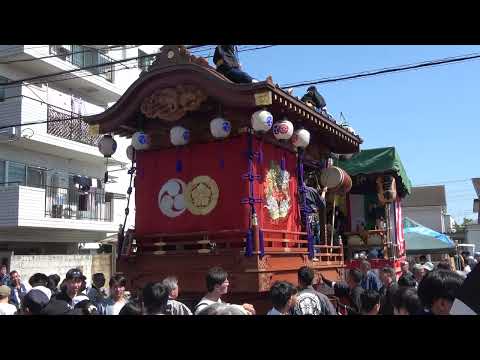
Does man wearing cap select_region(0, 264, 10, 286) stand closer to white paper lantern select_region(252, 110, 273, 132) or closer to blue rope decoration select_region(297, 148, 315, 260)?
blue rope decoration select_region(297, 148, 315, 260)

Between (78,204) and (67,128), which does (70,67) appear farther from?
(78,204)

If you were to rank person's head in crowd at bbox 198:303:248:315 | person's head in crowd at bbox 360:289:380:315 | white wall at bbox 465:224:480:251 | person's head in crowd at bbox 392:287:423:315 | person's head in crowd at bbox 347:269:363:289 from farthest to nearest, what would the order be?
white wall at bbox 465:224:480:251, person's head in crowd at bbox 347:269:363:289, person's head in crowd at bbox 360:289:380:315, person's head in crowd at bbox 392:287:423:315, person's head in crowd at bbox 198:303:248:315

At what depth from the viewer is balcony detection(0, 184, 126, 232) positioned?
57.6ft

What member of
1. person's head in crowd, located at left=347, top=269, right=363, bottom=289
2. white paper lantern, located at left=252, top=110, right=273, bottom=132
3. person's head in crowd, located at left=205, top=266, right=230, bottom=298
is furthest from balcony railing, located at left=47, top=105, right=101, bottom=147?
person's head in crowd, located at left=205, top=266, right=230, bottom=298

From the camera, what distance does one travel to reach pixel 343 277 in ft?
35.4

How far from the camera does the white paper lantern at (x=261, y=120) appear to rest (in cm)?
768

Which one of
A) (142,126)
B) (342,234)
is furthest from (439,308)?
(342,234)

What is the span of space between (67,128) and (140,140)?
1264cm

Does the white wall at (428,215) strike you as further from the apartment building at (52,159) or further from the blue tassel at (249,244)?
the blue tassel at (249,244)

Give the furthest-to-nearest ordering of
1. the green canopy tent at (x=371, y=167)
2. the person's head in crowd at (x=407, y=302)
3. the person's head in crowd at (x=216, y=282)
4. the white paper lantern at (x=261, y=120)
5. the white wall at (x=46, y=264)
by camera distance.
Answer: the white wall at (x=46, y=264)
the green canopy tent at (x=371, y=167)
the white paper lantern at (x=261, y=120)
the person's head in crowd at (x=216, y=282)
the person's head in crowd at (x=407, y=302)

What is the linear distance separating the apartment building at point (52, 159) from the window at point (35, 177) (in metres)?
0.04

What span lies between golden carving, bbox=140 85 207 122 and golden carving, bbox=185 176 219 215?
121 cm

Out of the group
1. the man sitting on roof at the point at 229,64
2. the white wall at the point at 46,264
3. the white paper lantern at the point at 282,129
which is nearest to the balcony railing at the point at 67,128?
the white wall at the point at 46,264
